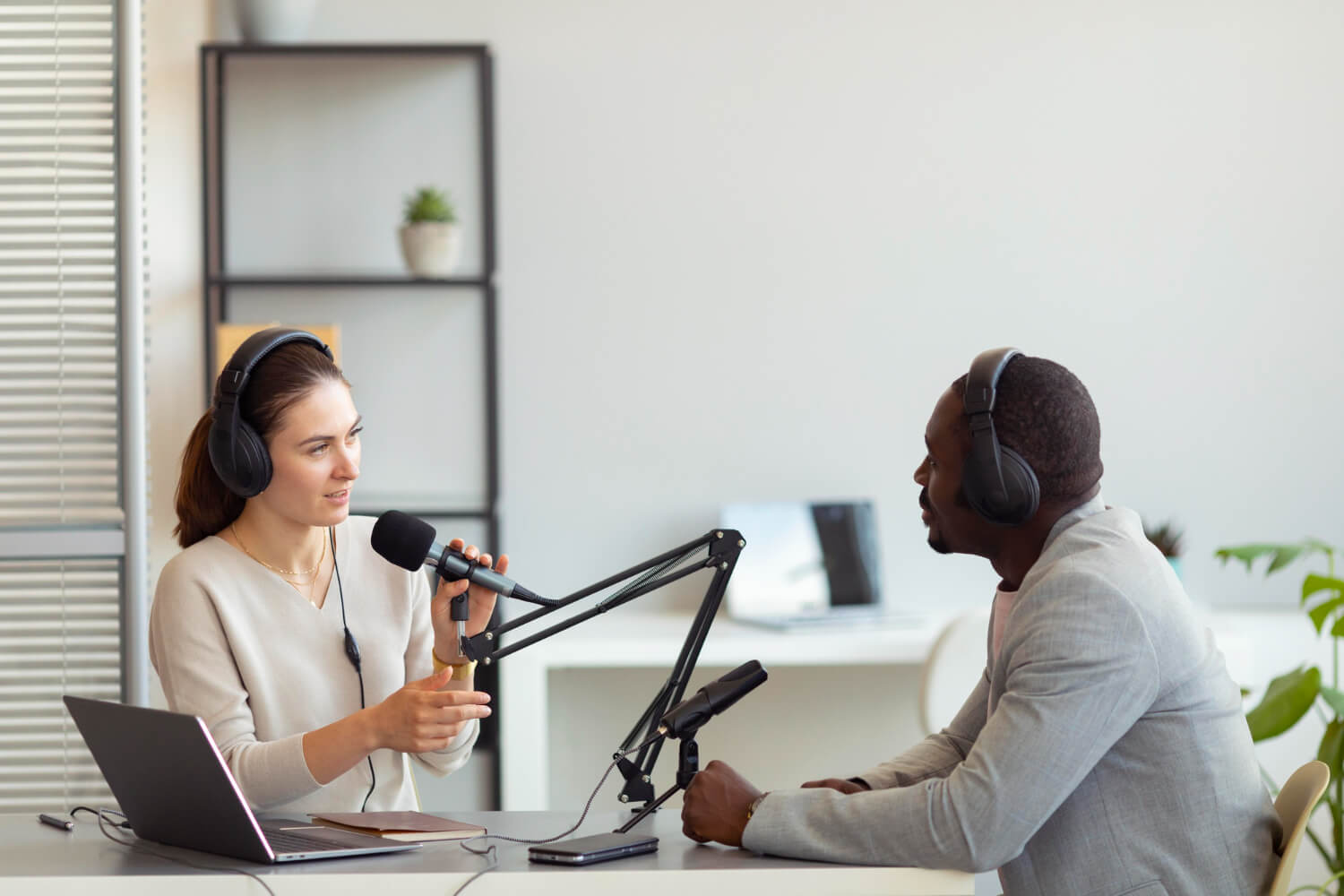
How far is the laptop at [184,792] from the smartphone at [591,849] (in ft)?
0.53

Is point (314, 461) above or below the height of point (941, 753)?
above

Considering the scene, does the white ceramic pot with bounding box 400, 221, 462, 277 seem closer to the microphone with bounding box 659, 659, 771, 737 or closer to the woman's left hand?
the woman's left hand

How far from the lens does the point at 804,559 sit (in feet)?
10.3

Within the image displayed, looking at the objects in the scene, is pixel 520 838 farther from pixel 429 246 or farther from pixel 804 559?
pixel 429 246

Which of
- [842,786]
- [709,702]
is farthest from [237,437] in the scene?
[842,786]

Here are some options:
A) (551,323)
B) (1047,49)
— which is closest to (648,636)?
(551,323)

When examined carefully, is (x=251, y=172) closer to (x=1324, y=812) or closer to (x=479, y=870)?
(x=479, y=870)

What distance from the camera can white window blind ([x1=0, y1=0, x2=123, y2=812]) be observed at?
244 cm

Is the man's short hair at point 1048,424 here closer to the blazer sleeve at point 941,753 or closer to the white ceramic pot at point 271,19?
the blazer sleeve at point 941,753

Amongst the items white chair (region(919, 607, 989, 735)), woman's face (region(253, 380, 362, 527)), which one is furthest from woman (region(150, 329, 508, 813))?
white chair (region(919, 607, 989, 735))

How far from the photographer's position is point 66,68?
244 centimetres

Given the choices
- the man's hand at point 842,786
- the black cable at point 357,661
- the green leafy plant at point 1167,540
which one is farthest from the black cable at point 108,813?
the green leafy plant at point 1167,540

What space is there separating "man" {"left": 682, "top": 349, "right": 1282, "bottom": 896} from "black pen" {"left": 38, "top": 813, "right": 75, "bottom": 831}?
2.48ft

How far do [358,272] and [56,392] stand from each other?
94 centimetres
